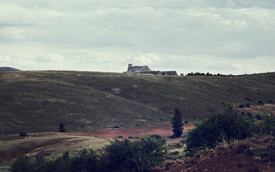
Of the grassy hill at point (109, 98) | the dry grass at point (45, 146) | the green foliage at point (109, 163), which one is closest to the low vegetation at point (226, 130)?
the green foliage at point (109, 163)

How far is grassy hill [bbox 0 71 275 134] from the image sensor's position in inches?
2259

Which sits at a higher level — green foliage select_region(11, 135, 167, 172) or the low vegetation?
the low vegetation

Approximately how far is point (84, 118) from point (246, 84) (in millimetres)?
72430

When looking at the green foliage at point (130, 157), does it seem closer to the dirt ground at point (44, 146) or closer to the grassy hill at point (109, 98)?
the dirt ground at point (44, 146)

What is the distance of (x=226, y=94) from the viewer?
305 ft

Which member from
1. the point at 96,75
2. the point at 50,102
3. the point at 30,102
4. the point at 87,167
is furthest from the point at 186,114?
the point at 87,167

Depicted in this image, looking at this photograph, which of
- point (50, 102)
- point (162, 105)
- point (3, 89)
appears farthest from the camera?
point (162, 105)

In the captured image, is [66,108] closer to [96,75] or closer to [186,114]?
[186,114]

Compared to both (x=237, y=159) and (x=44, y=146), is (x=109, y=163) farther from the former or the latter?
(x=44, y=146)

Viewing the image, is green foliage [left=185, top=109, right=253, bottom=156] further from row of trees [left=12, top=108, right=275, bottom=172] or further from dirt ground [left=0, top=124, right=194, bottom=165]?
dirt ground [left=0, top=124, right=194, bottom=165]

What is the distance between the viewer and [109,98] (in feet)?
248

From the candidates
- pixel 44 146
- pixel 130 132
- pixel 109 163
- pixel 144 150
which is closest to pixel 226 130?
pixel 144 150

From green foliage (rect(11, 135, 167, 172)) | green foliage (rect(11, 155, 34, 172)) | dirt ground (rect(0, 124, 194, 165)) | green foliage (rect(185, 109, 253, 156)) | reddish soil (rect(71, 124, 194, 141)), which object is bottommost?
reddish soil (rect(71, 124, 194, 141))

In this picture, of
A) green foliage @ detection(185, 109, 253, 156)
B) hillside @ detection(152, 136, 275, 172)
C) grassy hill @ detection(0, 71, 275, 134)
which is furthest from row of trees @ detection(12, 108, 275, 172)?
grassy hill @ detection(0, 71, 275, 134)
